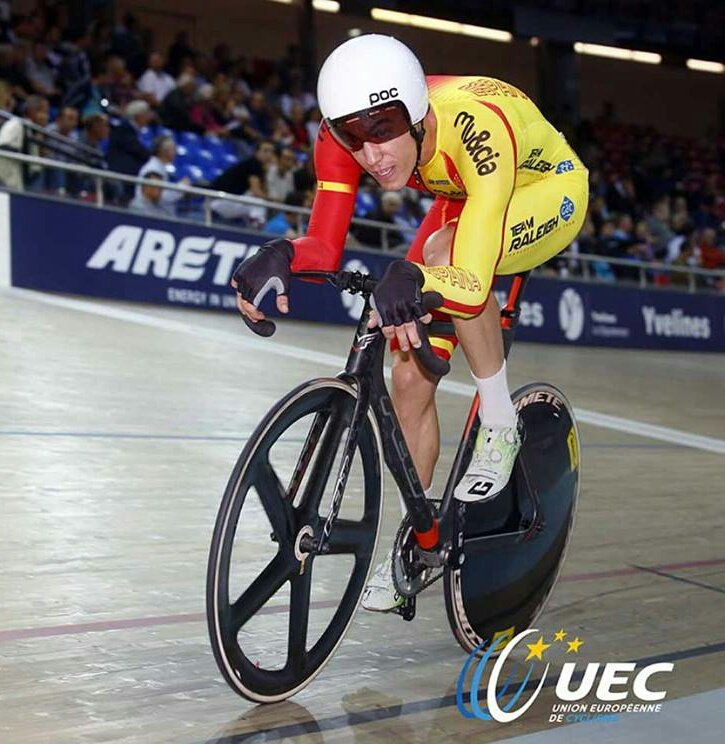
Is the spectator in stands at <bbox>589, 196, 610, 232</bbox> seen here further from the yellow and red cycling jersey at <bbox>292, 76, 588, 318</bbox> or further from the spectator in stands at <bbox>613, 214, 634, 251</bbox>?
the yellow and red cycling jersey at <bbox>292, 76, 588, 318</bbox>

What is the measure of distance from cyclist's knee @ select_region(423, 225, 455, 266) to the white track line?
4272mm

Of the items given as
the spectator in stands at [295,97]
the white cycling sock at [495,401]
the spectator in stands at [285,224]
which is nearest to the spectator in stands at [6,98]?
the spectator in stands at [285,224]

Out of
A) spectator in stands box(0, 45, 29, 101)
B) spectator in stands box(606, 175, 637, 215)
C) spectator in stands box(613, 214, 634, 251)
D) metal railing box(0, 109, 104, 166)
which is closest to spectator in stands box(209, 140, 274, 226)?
metal railing box(0, 109, 104, 166)

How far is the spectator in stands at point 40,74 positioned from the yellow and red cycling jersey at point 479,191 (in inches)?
344

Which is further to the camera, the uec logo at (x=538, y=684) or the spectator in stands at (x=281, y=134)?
the spectator in stands at (x=281, y=134)

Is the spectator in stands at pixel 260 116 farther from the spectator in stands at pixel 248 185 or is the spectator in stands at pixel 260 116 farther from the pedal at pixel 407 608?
the pedal at pixel 407 608

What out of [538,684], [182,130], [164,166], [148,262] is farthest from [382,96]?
[182,130]

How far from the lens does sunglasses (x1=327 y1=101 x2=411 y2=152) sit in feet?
8.07

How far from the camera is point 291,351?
898 cm

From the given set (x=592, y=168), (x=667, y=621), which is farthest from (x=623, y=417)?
(x=592, y=168)

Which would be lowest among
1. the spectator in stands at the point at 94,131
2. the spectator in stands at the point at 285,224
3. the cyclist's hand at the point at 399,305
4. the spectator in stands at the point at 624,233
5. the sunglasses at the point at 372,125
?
the spectator in stands at the point at 624,233

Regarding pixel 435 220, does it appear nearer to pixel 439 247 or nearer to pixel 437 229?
pixel 437 229

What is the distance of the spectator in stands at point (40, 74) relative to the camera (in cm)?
1110

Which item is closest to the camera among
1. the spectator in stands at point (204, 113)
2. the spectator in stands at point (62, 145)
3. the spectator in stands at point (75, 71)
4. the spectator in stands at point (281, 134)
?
the spectator in stands at point (62, 145)
